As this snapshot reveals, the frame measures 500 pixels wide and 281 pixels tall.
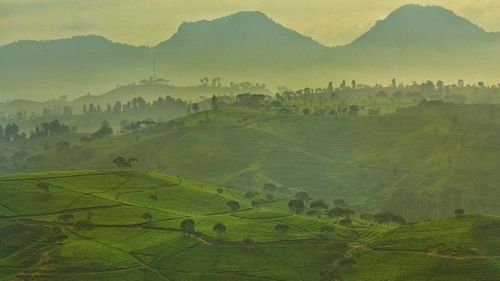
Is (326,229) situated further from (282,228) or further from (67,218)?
(67,218)

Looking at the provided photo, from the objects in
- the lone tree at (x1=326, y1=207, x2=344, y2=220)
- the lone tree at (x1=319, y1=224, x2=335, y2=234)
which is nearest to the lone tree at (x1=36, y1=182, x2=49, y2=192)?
the lone tree at (x1=319, y1=224, x2=335, y2=234)

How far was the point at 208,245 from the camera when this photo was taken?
161250 mm

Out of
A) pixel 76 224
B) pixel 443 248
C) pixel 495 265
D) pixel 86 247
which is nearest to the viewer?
pixel 495 265

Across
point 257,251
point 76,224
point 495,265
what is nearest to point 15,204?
point 76,224

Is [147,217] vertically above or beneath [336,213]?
above

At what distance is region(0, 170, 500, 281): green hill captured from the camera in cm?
14512

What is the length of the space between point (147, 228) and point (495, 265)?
247 feet

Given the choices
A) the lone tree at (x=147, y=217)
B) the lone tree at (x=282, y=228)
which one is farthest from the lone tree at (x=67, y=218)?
the lone tree at (x=282, y=228)

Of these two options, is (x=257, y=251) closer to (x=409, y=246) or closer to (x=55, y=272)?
(x=409, y=246)

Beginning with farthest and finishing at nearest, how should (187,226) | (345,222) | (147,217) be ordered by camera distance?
(345,222)
(147,217)
(187,226)

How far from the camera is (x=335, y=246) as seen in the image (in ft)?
519

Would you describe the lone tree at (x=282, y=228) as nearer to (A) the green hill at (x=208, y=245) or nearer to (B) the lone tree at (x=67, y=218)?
(A) the green hill at (x=208, y=245)

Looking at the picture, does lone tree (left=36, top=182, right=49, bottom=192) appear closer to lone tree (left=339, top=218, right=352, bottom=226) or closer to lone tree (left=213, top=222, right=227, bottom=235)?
lone tree (left=213, top=222, right=227, bottom=235)

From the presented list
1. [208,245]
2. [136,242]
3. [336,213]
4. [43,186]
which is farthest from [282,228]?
[43,186]
